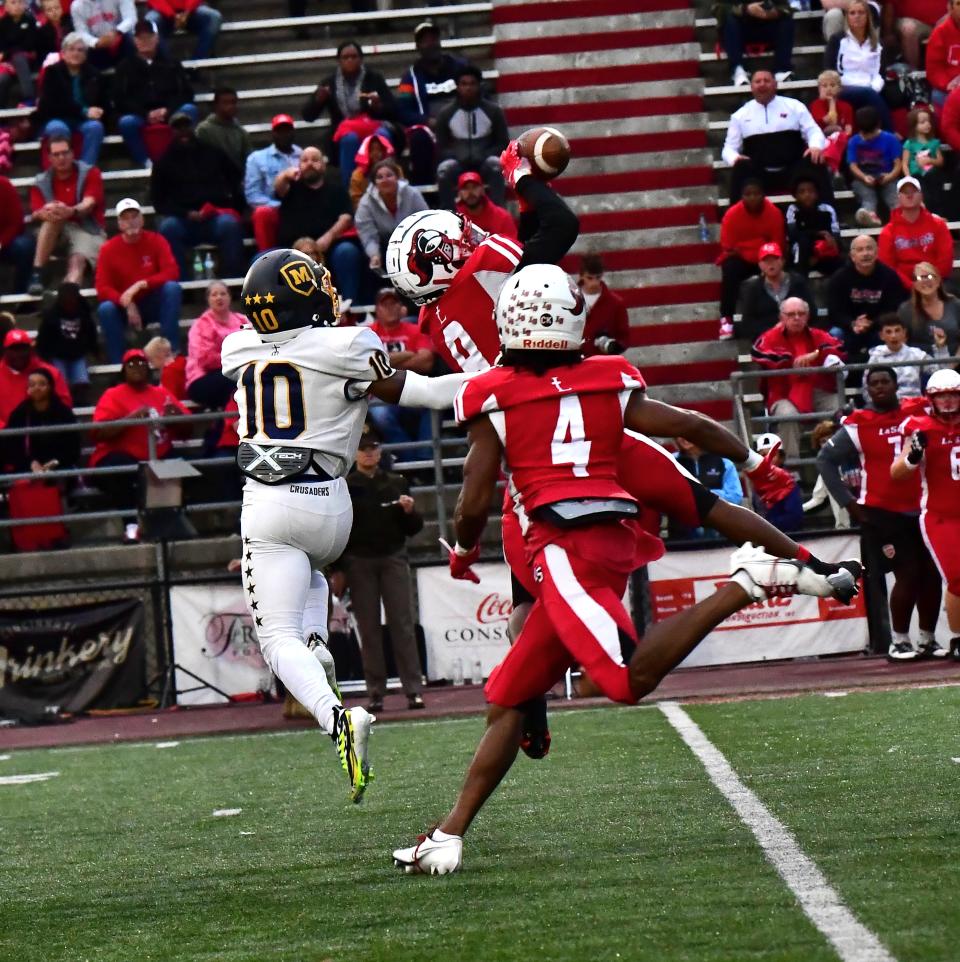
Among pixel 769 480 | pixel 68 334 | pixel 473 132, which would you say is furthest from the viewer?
pixel 473 132

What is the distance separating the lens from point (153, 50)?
1744 cm

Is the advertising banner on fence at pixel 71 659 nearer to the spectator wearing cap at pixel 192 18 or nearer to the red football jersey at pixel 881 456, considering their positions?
the red football jersey at pixel 881 456

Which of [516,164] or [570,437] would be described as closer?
[570,437]

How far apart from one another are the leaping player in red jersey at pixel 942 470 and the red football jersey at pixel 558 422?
7.11 m

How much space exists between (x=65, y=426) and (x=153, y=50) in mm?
5038

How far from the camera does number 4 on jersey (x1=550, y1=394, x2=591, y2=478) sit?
5859 millimetres

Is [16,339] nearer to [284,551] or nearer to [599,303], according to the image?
[599,303]

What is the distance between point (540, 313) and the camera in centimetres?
589

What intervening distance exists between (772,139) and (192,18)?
228 inches

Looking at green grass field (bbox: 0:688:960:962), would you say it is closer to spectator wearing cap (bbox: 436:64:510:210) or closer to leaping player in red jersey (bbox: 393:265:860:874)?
leaping player in red jersey (bbox: 393:265:860:874)

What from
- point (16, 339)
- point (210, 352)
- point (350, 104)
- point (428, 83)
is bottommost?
point (210, 352)

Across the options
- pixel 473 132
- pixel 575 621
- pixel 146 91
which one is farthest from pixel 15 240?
pixel 575 621

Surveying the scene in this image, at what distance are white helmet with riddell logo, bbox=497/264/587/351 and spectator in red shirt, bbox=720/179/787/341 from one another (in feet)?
33.0

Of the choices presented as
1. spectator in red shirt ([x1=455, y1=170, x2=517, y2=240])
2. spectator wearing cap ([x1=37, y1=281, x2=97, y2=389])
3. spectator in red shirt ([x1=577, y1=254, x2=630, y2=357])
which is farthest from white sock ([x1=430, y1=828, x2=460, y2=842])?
spectator wearing cap ([x1=37, y1=281, x2=97, y2=389])
